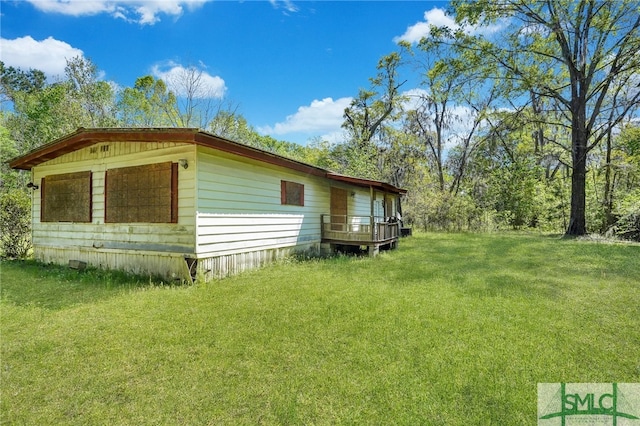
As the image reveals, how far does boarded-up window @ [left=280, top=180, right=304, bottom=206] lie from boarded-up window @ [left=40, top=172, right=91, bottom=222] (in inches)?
194

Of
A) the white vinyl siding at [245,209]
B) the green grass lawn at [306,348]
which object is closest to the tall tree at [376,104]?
the white vinyl siding at [245,209]

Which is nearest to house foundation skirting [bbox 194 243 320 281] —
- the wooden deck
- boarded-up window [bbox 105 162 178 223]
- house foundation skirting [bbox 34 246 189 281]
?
house foundation skirting [bbox 34 246 189 281]

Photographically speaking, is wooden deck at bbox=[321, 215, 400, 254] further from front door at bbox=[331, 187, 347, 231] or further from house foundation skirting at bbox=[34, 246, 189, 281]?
house foundation skirting at bbox=[34, 246, 189, 281]

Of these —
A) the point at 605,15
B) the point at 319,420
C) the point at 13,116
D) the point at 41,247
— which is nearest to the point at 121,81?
the point at 13,116

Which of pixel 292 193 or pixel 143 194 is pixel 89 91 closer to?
pixel 143 194

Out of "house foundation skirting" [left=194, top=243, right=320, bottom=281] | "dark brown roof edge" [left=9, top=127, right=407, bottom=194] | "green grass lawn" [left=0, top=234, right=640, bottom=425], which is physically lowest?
"green grass lawn" [left=0, top=234, right=640, bottom=425]

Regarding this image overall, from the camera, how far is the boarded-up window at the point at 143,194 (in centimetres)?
664

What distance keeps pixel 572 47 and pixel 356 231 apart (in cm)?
1369

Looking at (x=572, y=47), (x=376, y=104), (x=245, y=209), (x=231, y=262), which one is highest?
(x=376, y=104)

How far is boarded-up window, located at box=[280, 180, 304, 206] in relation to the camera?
921 centimetres

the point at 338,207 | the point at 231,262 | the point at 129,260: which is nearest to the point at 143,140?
the point at 129,260

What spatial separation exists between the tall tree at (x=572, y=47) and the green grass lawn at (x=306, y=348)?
11.0m

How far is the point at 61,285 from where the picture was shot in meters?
6.32

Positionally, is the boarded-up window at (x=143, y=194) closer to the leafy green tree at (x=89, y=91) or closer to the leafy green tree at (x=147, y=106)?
the leafy green tree at (x=89, y=91)
